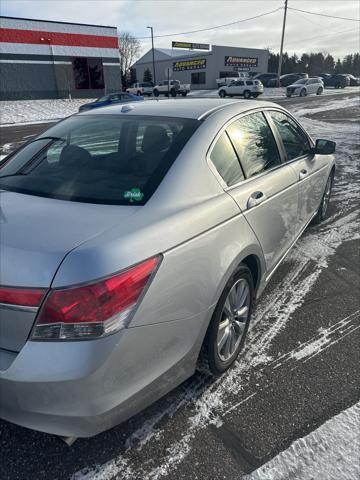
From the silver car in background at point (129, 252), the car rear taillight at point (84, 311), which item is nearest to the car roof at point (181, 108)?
the silver car in background at point (129, 252)

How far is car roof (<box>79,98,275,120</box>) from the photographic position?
107 inches

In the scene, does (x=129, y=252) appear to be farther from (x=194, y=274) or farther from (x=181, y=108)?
(x=181, y=108)

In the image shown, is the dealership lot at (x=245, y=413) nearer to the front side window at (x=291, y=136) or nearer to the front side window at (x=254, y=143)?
the front side window at (x=254, y=143)

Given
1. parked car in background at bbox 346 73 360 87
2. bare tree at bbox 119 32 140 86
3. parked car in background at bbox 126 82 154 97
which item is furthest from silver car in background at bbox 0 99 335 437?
bare tree at bbox 119 32 140 86

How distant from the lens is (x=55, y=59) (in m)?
33.1

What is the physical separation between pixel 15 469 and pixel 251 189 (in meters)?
2.10

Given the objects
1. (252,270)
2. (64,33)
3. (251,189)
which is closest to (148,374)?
(252,270)

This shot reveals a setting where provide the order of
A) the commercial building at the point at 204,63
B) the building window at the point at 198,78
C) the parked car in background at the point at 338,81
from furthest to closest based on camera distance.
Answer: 1. the building window at the point at 198,78
2. the commercial building at the point at 204,63
3. the parked car in background at the point at 338,81

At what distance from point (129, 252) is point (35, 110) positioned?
29918mm

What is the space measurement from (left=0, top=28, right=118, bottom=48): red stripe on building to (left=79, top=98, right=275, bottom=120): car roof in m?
33.6

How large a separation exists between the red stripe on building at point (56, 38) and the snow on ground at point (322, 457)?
1405 inches

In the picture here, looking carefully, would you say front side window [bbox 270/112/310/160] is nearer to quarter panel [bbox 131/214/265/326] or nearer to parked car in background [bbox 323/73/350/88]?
quarter panel [bbox 131/214/265/326]

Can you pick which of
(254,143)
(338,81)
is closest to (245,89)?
(338,81)

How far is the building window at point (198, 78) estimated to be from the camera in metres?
57.1
